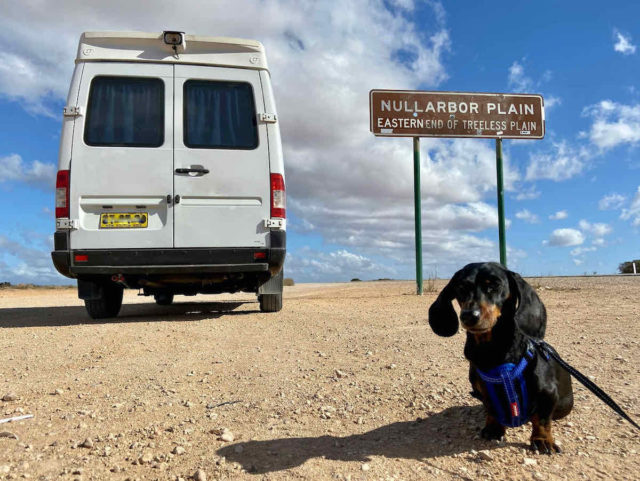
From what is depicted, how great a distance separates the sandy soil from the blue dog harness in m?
0.22

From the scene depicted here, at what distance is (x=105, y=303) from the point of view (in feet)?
21.6

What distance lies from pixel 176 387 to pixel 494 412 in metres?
2.08

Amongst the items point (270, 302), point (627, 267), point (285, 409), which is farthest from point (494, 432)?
point (627, 267)

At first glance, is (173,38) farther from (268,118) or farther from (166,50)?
(268,118)

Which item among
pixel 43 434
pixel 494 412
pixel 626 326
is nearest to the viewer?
pixel 494 412

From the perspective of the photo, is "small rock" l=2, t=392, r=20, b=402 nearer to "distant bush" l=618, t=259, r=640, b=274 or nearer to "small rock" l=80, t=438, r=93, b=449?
"small rock" l=80, t=438, r=93, b=449

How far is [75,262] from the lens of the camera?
18.6 ft

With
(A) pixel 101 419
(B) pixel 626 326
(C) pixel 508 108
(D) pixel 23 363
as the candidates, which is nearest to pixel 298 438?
(A) pixel 101 419

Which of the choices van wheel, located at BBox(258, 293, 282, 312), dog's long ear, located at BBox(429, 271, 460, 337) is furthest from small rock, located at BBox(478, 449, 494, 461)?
van wheel, located at BBox(258, 293, 282, 312)

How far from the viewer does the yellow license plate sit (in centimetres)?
570

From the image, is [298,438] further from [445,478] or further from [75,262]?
[75,262]

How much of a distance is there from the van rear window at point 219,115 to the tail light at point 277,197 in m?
0.49

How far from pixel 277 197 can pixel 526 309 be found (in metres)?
4.12

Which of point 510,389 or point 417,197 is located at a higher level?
point 417,197
